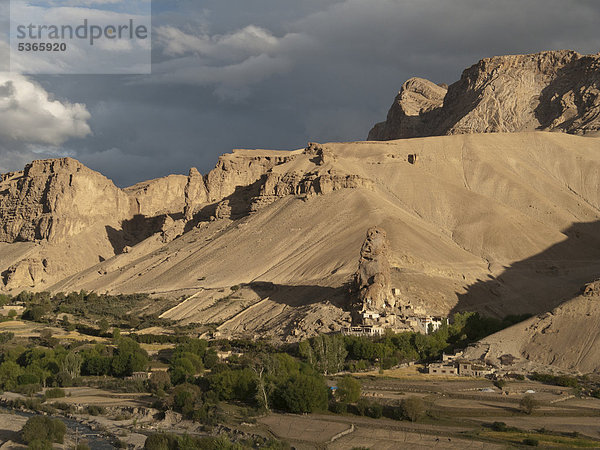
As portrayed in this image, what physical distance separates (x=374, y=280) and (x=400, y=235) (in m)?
23.8

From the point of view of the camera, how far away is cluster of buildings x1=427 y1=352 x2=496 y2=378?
224 ft

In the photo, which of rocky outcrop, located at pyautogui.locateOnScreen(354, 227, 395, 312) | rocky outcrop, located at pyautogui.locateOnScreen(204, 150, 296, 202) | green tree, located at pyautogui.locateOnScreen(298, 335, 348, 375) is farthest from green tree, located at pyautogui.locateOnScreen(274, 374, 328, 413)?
rocky outcrop, located at pyautogui.locateOnScreen(204, 150, 296, 202)

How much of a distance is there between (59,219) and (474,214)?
67.6 m

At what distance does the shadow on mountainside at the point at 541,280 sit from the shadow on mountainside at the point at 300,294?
1200 centimetres

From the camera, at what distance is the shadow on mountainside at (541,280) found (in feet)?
310

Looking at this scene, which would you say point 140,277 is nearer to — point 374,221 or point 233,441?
point 374,221

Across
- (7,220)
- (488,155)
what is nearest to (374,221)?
(488,155)

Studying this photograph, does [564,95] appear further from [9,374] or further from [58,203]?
[9,374]

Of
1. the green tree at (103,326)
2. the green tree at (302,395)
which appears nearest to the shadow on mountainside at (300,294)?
the green tree at (103,326)

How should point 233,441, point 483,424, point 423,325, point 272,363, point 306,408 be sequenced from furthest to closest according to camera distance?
1. point 423,325
2. point 272,363
3. point 306,408
4. point 483,424
5. point 233,441

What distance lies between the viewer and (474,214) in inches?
4958

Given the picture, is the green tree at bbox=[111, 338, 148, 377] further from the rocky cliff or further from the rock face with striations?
the rock face with striations

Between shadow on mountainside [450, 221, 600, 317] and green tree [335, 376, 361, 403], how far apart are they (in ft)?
110

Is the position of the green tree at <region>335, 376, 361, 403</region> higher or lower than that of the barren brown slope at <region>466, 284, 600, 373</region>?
lower
